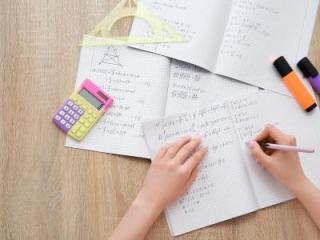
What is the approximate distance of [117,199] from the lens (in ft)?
2.47

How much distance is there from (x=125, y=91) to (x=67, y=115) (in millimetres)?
122

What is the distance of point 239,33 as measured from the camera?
806mm

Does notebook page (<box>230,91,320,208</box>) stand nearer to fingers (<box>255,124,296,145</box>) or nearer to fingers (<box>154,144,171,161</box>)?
fingers (<box>255,124,296,145</box>)

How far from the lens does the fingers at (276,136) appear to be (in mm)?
756

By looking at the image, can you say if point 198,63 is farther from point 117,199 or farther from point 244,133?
point 117,199

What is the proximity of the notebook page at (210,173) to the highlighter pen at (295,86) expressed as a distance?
0.46 ft

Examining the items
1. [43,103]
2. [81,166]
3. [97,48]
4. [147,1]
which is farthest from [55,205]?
[147,1]

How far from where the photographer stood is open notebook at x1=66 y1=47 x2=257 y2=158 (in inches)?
29.8

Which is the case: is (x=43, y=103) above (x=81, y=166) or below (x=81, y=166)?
above

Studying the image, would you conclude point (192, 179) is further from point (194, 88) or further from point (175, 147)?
point (194, 88)

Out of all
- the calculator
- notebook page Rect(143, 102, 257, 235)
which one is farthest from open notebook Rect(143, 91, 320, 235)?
the calculator

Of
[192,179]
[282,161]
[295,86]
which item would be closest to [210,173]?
[192,179]

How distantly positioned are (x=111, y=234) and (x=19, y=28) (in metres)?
0.44

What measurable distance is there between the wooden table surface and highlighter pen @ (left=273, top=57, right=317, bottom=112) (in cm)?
20
